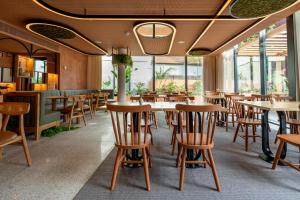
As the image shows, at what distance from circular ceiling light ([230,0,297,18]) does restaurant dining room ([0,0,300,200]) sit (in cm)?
2

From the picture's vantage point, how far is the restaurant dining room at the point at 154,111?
1.77m

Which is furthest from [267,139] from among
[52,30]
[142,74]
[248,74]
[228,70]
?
[142,74]

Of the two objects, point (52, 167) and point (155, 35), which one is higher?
point (155, 35)

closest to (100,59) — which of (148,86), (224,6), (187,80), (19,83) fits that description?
(148,86)

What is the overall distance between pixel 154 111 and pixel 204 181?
108cm

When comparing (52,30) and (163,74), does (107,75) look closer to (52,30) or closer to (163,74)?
(163,74)

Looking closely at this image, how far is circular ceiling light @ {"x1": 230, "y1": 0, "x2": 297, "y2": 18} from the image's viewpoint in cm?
265

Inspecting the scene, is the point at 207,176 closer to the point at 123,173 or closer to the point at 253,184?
the point at 253,184

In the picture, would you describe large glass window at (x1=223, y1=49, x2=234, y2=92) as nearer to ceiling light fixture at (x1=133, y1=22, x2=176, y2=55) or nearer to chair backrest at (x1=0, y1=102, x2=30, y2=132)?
ceiling light fixture at (x1=133, y1=22, x2=176, y2=55)

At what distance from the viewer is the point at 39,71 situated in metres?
8.25

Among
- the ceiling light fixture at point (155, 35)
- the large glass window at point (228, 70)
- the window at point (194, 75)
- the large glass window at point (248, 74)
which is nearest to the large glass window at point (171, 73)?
the window at point (194, 75)

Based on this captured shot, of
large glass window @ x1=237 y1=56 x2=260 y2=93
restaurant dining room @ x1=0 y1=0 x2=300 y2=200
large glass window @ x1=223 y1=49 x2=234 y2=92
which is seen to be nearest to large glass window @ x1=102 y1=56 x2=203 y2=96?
restaurant dining room @ x1=0 y1=0 x2=300 y2=200

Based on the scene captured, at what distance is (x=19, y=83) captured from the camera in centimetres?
789

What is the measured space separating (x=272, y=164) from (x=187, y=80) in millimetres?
7679
